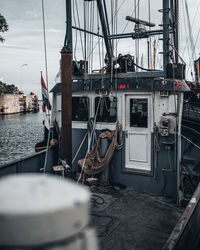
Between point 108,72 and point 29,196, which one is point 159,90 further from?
point 29,196

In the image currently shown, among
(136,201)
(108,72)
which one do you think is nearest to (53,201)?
(136,201)

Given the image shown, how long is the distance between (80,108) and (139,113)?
5.87 feet

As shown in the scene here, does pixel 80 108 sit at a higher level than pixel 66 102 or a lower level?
lower

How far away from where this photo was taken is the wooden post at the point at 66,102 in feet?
18.5

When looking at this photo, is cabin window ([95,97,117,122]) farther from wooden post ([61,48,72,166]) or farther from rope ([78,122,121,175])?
wooden post ([61,48,72,166])

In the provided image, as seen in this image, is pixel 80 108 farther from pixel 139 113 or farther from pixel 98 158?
→ pixel 139 113

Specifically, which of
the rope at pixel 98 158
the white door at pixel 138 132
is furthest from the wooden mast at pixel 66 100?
the white door at pixel 138 132

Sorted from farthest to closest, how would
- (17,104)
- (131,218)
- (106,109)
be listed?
(17,104) → (106,109) → (131,218)

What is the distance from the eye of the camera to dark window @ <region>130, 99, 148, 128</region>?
681 cm

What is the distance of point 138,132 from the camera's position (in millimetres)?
6855

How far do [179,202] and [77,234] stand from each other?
5.33 metres

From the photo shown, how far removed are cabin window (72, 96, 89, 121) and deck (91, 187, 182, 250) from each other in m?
2.17

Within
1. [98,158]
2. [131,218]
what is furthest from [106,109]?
[131,218]

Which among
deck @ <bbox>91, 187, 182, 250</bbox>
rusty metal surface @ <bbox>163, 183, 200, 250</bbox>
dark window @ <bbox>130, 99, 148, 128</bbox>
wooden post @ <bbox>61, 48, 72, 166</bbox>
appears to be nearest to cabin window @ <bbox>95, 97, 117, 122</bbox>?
dark window @ <bbox>130, 99, 148, 128</bbox>
